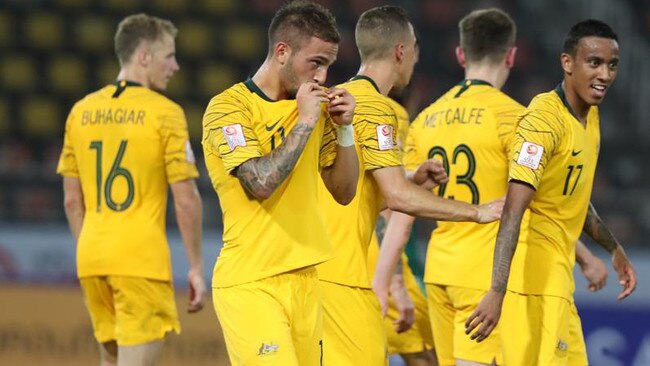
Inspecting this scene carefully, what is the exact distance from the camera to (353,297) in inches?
225

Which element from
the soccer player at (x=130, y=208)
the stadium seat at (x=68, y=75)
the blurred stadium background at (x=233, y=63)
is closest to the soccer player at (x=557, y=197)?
the soccer player at (x=130, y=208)

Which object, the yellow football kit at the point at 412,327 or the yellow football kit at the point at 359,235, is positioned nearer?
the yellow football kit at the point at 359,235

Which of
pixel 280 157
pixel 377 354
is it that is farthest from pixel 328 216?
pixel 280 157

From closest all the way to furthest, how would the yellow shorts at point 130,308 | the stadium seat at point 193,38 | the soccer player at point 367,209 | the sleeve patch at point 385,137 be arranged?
the soccer player at point 367,209 < the sleeve patch at point 385,137 < the yellow shorts at point 130,308 < the stadium seat at point 193,38

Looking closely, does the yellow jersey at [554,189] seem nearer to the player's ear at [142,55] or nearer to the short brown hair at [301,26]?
the short brown hair at [301,26]

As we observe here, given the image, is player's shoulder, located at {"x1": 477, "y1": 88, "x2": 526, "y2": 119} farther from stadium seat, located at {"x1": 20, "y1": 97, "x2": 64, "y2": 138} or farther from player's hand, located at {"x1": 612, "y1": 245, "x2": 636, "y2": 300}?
stadium seat, located at {"x1": 20, "y1": 97, "x2": 64, "y2": 138}

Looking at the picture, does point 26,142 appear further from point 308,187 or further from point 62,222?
point 308,187

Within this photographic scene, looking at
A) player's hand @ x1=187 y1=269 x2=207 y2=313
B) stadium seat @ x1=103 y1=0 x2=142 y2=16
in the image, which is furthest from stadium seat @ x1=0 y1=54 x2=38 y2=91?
player's hand @ x1=187 y1=269 x2=207 y2=313

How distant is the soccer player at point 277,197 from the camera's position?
4848 millimetres

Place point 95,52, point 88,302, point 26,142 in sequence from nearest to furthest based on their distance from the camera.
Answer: point 88,302 < point 26,142 < point 95,52

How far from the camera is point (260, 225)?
4.96 meters

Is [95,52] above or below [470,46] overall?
below

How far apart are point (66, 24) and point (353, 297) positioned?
954cm

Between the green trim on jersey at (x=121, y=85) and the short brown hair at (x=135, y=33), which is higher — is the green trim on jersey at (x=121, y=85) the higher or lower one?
the lower one
